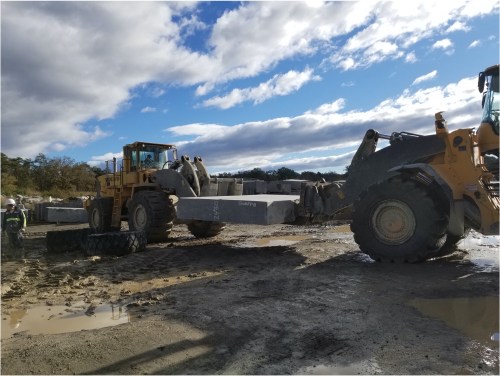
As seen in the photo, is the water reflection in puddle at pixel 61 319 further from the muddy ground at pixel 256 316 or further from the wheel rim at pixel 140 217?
the wheel rim at pixel 140 217

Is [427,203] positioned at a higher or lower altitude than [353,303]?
higher

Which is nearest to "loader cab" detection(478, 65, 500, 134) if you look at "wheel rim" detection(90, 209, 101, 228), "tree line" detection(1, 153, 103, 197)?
"wheel rim" detection(90, 209, 101, 228)

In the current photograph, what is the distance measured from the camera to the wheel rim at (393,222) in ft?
22.7

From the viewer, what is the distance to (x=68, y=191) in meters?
36.7

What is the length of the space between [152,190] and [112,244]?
3.23 m

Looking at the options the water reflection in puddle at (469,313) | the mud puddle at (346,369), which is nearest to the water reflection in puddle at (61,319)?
the mud puddle at (346,369)

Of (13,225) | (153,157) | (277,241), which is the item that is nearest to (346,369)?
(277,241)

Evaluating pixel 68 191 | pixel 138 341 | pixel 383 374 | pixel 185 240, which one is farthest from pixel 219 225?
pixel 68 191

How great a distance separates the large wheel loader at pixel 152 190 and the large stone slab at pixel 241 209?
1313 mm

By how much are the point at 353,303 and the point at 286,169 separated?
31.0 meters

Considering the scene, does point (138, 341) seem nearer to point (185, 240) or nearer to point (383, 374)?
point (383, 374)

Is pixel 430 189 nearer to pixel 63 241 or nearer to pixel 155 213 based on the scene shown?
pixel 155 213

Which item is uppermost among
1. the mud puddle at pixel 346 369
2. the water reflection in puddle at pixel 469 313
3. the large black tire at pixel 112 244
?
the large black tire at pixel 112 244

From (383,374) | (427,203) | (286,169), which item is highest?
(286,169)
